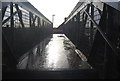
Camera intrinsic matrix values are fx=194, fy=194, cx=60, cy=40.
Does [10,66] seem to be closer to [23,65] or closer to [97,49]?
[23,65]

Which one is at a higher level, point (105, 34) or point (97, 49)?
point (105, 34)

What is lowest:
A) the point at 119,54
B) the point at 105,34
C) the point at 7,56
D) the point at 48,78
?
the point at 48,78

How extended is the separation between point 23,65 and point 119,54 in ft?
8.37

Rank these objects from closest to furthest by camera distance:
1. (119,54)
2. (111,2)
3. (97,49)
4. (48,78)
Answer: (119,54)
(111,2)
(48,78)
(97,49)

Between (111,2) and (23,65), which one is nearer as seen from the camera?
(111,2)

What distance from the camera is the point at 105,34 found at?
3789mm

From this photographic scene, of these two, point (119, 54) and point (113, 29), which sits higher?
point (113, 29)

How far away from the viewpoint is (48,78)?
4043mm

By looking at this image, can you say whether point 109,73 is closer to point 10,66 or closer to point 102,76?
point 102,76

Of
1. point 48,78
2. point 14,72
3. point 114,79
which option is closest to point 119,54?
point 114,79

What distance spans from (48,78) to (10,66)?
110cm

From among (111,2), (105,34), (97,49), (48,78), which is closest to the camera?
(111,2)

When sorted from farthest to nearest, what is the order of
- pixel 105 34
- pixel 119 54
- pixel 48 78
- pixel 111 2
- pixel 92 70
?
1. pixel 92 70
2. pixel 48 78
3. pixel 105 34
4. pixel 111 2
5. pixel 119 54

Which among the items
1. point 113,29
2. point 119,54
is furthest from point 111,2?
point 119,54
